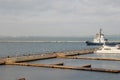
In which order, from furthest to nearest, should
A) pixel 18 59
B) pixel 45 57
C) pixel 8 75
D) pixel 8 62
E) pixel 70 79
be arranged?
1. pixel 45 57
2. pixel 18 59
3. pixel 8 62
4. pixel 8 75
5. pixel 70 79

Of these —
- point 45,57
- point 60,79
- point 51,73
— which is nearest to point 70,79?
point 60,79

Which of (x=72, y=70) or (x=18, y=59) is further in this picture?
(x=18, y=59)

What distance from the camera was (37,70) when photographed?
43.8m

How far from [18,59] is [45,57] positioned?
10945mm

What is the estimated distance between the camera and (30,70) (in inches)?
1730

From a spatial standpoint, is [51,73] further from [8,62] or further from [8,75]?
[8,62]

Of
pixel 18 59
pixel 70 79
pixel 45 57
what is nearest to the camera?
pixel 70 79

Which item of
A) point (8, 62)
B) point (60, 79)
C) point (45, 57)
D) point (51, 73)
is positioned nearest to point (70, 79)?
point (60, 79)

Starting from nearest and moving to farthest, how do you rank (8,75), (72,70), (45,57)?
1. (8,75)
2. (72,70)
3. (45,57)

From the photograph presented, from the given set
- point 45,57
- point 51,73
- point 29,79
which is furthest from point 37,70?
point 45,57

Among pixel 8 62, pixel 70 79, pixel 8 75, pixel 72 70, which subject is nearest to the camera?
pixel 70 79

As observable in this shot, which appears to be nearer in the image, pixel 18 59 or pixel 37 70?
pixel 37 70

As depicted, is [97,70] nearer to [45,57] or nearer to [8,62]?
[8,62]

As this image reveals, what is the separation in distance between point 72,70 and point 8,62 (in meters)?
14.4
